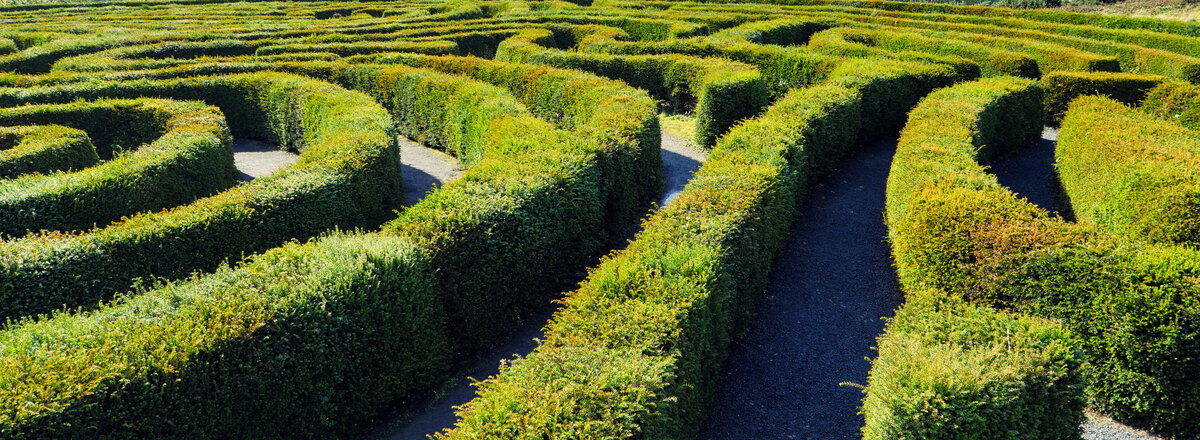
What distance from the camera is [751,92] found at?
63.8 ft

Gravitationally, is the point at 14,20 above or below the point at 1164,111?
above

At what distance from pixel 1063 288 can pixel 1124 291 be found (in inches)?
23.9

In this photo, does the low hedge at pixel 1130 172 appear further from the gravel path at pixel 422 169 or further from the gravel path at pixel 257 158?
the gravel path at pixel 257 158

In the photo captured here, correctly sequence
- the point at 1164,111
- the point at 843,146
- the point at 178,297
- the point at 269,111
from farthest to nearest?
1. the point at 269,111
2. the point at 1164,111
3. the point at 843,146
4. the point at 178,297

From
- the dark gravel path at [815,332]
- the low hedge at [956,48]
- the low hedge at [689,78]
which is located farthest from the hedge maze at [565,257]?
the low hedge at [956,48]

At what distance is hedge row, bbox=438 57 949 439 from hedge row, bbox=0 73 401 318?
5.39 metres

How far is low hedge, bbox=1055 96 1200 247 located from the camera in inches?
396

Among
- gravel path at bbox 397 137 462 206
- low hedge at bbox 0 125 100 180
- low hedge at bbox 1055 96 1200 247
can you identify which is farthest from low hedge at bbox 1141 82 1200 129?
low hedge at bbox 0 125 100 180

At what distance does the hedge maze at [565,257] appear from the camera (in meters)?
6.57

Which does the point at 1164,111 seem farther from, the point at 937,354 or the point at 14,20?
the point at 14,20

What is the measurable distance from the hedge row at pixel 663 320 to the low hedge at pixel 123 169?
29.0 ft

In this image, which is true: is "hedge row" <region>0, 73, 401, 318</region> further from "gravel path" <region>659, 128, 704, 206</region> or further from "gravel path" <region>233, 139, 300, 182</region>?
"gravel path" <region>659, 128, 704, 206</region>

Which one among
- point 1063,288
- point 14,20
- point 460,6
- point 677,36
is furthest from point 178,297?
point 14,20

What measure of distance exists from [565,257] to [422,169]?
29.4ft
